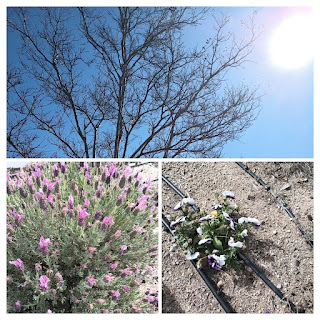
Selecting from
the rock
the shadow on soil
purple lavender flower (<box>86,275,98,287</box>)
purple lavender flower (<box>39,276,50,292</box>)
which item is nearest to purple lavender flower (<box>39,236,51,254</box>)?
purple lavender flower (<box>39,276,50,292</box>)

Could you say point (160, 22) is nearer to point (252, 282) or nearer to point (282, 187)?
point (282, 187)

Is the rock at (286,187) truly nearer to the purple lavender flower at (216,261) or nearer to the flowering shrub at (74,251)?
the purple lavender flower at (216,261)

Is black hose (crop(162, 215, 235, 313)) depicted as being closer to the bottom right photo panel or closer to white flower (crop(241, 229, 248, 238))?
the bottom right photo panel

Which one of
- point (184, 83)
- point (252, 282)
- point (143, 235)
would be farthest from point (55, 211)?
point (184, 83)

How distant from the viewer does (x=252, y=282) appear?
1.74m

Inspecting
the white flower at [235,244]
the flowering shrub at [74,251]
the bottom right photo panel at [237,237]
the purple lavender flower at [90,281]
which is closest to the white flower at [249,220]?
the bottom right photo panel at [237,237]

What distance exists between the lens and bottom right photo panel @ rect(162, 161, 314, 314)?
171 cm

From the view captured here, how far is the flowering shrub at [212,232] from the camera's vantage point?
178 centimetres

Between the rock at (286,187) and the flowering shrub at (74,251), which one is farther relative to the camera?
the rock at (286,187)

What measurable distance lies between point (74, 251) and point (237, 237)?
97cm

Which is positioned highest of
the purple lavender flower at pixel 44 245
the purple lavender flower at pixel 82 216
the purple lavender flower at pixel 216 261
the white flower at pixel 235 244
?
the purple lavender flower at pixel 82 216

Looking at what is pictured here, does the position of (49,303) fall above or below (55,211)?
below

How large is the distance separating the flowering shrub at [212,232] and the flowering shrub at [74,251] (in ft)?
0.93
